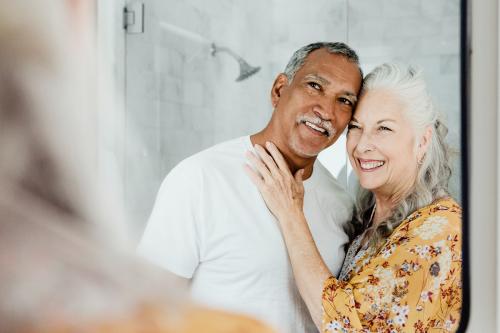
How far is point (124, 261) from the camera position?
108 cm

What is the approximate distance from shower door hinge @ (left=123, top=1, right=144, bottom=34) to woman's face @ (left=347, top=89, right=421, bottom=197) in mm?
425

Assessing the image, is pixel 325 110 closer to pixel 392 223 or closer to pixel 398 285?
A: pixel 392 223

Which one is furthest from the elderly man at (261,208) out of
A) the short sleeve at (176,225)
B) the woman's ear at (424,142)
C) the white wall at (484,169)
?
the white wall at (484,169)

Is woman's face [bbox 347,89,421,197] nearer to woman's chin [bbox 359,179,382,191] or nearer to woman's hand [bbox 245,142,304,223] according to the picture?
woman's chin [bbox 359,179,382,191]

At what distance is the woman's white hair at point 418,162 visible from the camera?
1.21 meters

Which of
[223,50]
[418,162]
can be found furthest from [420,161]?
[223,50]

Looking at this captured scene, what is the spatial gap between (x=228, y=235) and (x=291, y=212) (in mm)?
127

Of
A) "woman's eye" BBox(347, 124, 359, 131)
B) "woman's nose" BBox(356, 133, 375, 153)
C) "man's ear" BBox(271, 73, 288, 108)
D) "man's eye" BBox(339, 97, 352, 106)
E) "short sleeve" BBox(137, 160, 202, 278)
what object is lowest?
"short sleeve" BBox(137, 160, 202, 278)

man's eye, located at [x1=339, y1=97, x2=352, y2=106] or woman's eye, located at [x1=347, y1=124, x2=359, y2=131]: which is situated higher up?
man's eye, located at [x1=339, y1=97, x2=352, y2=106]

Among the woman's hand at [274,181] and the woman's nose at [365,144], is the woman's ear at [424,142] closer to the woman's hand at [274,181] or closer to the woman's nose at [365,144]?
the woman's nose at [365,144]

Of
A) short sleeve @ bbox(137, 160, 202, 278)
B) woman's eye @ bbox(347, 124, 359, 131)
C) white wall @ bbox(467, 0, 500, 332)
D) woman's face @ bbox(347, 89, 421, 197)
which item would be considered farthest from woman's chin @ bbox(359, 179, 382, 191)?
short sleeve @ bbox(137, 160, 202, 278)

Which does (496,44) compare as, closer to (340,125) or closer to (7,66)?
(340,125)

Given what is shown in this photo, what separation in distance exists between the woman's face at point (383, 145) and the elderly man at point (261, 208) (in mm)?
37

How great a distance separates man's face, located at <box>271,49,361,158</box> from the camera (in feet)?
3.81
